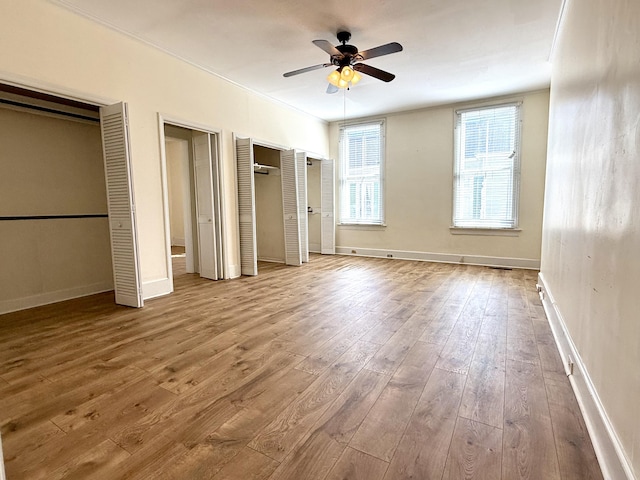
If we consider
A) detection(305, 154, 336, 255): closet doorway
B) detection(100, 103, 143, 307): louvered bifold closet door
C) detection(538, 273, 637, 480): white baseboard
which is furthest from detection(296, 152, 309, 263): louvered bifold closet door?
detection(538, 273, 637, 480): white baseboard

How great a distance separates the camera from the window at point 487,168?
17.9 ft

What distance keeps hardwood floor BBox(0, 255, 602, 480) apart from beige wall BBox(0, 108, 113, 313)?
598 mm

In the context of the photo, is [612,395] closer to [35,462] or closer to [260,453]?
[260,453]

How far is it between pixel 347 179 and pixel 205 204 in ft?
11.0

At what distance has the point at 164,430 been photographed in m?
1.54

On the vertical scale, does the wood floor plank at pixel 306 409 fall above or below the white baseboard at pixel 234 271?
below

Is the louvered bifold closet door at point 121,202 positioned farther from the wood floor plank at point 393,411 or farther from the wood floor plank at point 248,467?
the wood floor plank at point 393,411

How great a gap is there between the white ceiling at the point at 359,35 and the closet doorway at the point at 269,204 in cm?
118

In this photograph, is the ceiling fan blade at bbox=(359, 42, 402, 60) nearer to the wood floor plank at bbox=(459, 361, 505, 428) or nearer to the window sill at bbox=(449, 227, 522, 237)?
the wood floor plank at bbox=(459, 361, 505, 428)

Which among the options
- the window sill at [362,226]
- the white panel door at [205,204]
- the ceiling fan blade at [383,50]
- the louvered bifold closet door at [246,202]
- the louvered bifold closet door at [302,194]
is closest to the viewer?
the ceiling fan blade at [383,50]

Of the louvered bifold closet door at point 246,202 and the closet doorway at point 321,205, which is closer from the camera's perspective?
the louvered bifold closet door at point 246,202

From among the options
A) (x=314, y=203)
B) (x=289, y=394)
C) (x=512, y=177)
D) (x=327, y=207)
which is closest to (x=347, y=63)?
(x=289, y=394)

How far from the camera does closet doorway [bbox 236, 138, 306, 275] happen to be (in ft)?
16.0

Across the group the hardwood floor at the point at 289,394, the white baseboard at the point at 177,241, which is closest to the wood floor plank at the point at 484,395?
the hardwood floor at the point at 289,394
